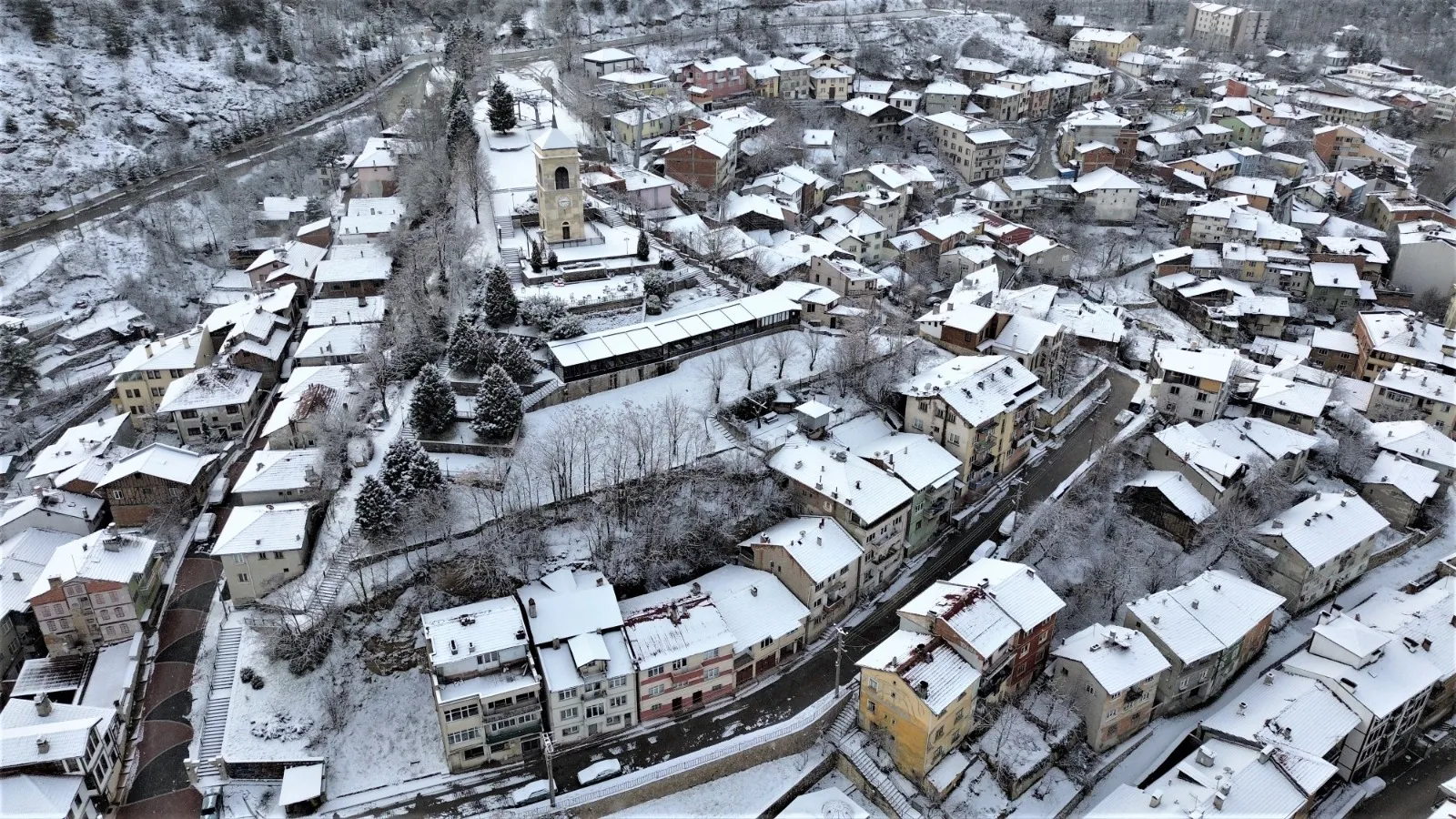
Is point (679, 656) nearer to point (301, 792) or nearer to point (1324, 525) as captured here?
point (301, 792)

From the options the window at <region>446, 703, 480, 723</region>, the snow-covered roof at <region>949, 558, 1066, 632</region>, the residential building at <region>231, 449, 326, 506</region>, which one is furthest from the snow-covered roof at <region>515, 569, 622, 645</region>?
the snow-covered roof at <region>949, 558, 1066, 632</region>

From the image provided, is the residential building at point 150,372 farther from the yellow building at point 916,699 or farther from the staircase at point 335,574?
the yellow building at point 916,699

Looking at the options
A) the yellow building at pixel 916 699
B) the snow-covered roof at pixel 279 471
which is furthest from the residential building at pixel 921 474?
the snow-covered roof at pixel 279 471

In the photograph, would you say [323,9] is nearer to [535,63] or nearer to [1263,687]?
[535,63]

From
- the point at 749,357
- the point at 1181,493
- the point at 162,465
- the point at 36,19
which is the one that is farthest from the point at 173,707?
the point at 36,19

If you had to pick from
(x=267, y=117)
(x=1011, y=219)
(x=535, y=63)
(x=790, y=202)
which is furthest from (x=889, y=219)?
(x=267, y=117)
